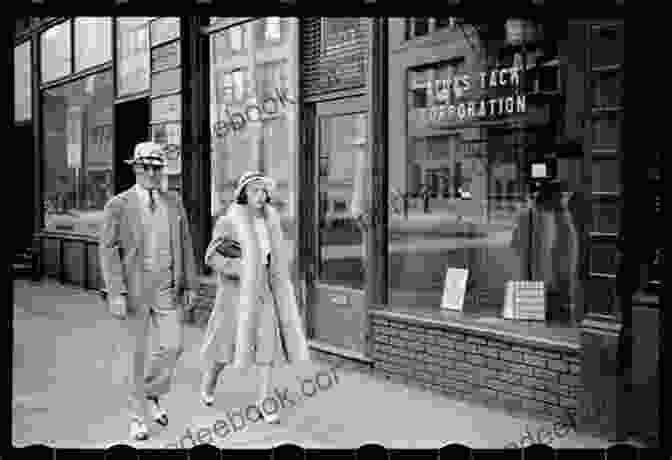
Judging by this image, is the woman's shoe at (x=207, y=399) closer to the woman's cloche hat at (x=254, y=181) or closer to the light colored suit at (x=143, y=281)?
the light colored suit at (x=143, y=281)

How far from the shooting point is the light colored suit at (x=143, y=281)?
6754mm

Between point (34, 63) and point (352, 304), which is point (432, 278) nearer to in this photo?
point (352, 304)

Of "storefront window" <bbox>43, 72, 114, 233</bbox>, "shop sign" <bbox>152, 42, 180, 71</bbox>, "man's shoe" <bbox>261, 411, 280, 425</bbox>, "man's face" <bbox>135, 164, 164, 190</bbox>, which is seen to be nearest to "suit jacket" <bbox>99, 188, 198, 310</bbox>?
"man's face" <bbox>135, 164, 164, 190</bbox>

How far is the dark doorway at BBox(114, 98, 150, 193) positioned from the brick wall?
598 cm

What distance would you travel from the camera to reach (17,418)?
737 cm

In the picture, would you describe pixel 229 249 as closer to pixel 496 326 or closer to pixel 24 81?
pixel 496 326

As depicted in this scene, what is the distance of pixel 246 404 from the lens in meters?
7.82

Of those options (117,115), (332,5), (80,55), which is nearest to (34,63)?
(80,55)

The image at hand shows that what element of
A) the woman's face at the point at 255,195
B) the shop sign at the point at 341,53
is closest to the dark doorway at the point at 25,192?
the shop sign at the point at 341,53

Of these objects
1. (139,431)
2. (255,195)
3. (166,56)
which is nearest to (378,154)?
(255,195)

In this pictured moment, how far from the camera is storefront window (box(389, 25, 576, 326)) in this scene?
734 centimetres

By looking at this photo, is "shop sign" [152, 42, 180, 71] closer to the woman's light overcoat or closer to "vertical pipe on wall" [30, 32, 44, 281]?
the woman's light overcoat

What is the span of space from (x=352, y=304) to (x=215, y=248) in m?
2.04

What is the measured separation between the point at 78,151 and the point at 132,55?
3.12 meters
